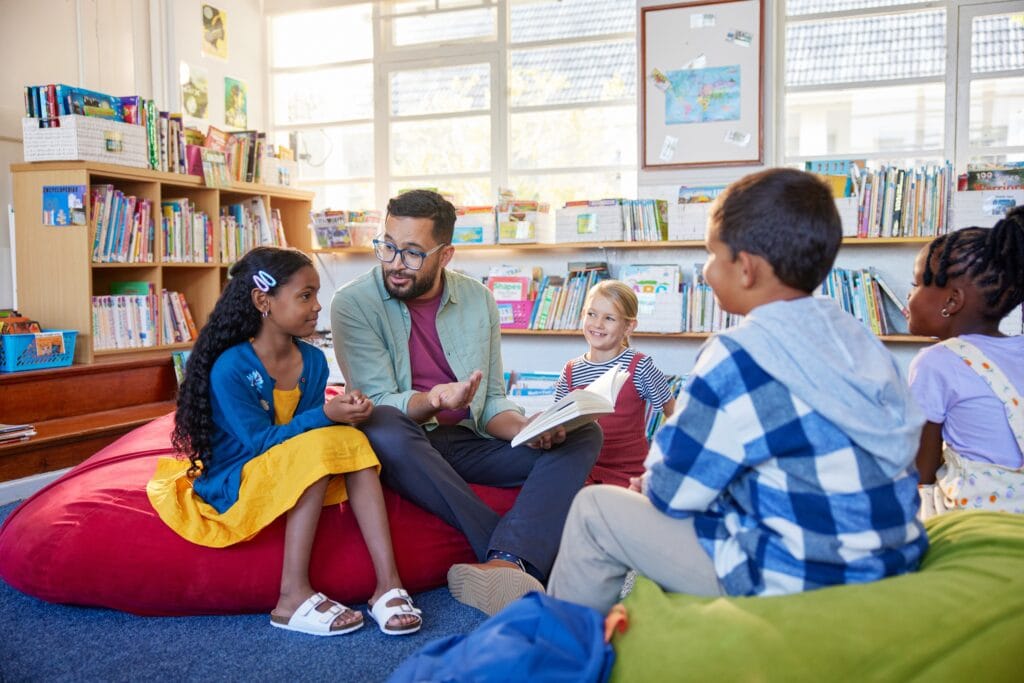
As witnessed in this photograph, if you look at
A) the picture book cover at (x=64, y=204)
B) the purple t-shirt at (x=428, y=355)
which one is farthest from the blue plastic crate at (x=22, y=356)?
the purple t-shirt at (x=428, y=355)

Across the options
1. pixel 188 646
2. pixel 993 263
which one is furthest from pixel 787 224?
pixel 188 646

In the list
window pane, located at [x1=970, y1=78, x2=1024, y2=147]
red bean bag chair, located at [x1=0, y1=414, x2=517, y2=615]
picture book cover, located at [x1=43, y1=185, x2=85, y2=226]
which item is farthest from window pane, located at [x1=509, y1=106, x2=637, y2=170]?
red bean bag chair, located at [x1=0, y1=414, x2=517, y2=615]

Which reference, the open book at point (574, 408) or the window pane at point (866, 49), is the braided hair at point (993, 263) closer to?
the open book at point (574, 408)

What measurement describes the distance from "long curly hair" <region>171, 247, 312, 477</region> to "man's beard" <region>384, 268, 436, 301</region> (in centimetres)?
31

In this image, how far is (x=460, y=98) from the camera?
16.4 feet

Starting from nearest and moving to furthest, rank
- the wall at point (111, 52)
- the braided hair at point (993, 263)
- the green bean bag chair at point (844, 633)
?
the green bean bag chair at point (844, 633)
the braided hair at point (993, 263)
the wall at point (111, 52)

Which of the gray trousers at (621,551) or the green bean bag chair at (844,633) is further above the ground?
the gray trousers at (621,551)

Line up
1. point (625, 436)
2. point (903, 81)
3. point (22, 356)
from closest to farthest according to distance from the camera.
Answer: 1. point (625, 436)
2. point (22, 356)
3. point (903, 81)

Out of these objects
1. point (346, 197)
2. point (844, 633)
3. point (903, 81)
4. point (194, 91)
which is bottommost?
point (844, 633)

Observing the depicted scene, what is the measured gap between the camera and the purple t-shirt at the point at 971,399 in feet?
5.88

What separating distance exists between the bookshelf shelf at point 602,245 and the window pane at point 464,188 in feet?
1.20

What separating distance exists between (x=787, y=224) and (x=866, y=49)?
3.43m

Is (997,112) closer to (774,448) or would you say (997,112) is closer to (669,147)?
(669,147)

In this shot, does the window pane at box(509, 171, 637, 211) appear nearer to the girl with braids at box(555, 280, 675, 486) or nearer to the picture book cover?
the girl with braids at box(555, 280, 675, 486)
